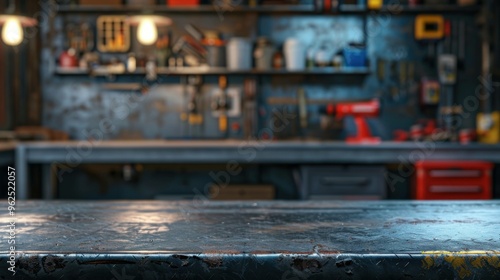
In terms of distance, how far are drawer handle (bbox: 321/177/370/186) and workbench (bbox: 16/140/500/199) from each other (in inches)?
6.0

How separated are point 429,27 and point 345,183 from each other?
174 centimetres

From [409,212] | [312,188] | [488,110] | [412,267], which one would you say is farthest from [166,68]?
[412,267]

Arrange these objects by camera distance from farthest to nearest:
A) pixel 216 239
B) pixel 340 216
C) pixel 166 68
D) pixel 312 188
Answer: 1. pixel 166 68
2. pixel 312 188
3. pixel 340 216
4. pixel 216 239

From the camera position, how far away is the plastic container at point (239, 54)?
4.21 metres

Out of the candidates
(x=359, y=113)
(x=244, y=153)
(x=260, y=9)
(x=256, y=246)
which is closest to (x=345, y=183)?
(x=244, y=153)

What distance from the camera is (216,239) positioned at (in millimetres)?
778

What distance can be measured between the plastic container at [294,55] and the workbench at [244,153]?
0.87m

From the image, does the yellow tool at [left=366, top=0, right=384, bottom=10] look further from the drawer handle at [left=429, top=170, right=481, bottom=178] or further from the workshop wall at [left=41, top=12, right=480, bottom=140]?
the drawer handle at [left=429, top=170, right=481, bottom=178]

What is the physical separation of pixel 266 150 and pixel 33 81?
85.7 inches

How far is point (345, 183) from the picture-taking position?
11.5ft

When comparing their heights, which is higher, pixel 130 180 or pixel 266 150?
pixel 266 150

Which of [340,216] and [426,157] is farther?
[426,157]

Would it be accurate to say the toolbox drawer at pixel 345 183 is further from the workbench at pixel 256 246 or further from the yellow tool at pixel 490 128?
the workbench at pixel 256 246

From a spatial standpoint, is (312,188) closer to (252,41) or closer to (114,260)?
(252,41)
